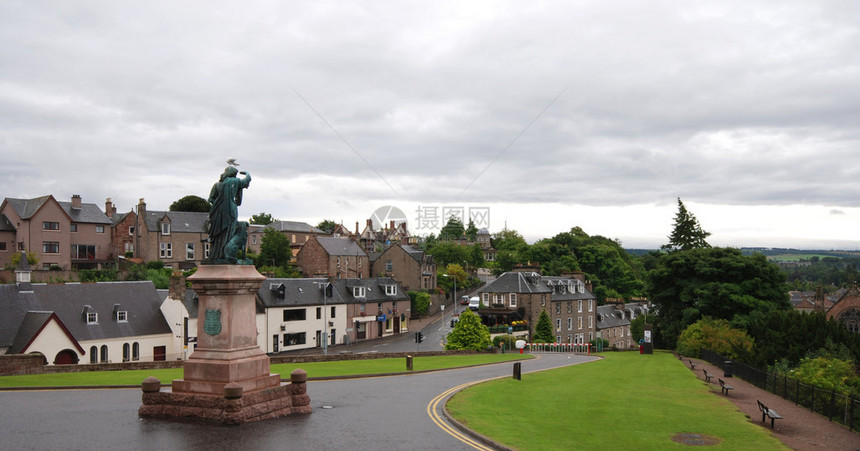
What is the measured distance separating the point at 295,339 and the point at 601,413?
4610cm

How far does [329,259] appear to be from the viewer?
269ft

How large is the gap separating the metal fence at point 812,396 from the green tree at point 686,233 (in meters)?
58.5

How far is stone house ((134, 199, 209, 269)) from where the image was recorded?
2936 inches

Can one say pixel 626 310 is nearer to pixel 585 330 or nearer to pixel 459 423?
pixel 585 330

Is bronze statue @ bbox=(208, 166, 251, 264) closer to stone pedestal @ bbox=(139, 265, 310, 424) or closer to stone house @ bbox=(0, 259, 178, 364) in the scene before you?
stone pedestal @ bbox=(139, 265, 310, 424)

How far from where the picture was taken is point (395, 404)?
19500 mm

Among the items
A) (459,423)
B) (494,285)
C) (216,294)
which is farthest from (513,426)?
(494,285)

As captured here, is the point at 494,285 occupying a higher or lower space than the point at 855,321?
higher

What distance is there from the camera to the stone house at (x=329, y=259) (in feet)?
270

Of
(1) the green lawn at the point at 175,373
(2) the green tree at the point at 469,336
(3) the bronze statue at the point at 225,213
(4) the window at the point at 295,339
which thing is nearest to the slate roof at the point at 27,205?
(4) the window at the point at 295,339

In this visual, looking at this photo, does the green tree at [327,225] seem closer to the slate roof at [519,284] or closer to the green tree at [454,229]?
the green tree at [454,229]

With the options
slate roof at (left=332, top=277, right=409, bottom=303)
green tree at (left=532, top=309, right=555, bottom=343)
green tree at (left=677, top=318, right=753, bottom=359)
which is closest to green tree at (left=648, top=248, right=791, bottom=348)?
green tree at (left=677, top=318, right=753, bottom=359)

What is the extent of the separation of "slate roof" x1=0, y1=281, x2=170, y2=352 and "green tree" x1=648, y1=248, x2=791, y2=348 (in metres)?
48.5

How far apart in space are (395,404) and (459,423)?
3467 millimetres
